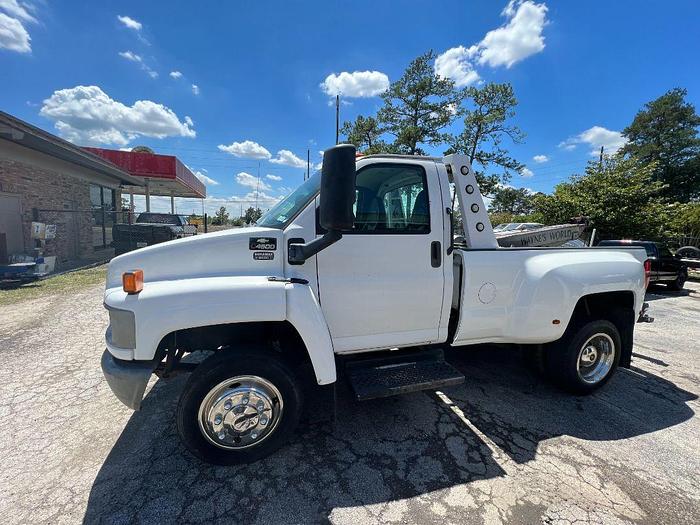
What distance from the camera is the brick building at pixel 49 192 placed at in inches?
406

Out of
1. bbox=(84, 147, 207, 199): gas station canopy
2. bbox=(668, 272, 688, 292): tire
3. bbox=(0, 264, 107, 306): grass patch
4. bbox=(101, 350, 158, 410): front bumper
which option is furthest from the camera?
bbox=(84, 147, 207, 199): gas station canopy

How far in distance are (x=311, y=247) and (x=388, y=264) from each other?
0.71 metres

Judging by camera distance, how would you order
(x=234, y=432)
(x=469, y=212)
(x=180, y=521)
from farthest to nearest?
(x=469, y=212)
(x=234, y=432)
(x=180, y=521)

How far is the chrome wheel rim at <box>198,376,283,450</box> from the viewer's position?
238 cm

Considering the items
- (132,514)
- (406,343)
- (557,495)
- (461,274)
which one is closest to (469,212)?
(461,274)

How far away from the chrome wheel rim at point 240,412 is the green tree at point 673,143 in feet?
150

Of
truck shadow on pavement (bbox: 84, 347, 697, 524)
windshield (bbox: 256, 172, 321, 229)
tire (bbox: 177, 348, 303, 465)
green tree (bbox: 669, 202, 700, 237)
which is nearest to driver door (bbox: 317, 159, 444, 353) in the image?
windshield (bbox: 256, 172, 321, 229)

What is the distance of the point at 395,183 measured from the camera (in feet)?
9.47

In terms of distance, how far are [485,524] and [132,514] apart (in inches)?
84.1

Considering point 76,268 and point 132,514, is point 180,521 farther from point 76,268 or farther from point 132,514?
point 76,268

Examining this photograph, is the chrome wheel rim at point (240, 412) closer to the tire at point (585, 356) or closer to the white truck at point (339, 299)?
the white truck at point (339, 299)

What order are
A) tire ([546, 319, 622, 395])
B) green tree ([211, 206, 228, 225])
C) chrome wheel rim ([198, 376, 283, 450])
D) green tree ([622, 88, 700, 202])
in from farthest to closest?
green tree ([211, 206, 228, 225]), green tree ([622, 88, 700, 202]), tire ([546, 319, 622, 395]), chrome wheel rim ([198, 376, 283, 450])

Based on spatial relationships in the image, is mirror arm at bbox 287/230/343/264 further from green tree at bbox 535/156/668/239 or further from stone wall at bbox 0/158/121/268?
green tree at bbox 535/156/668/239

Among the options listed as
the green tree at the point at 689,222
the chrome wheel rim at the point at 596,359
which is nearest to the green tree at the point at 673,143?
the green tree at the point at 689,222
